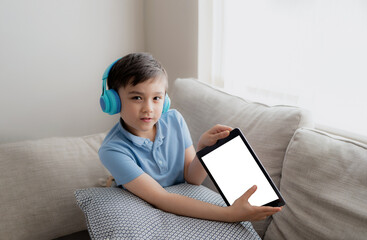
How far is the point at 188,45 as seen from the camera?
1968 millimetres

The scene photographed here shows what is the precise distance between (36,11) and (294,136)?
1512 millimetres

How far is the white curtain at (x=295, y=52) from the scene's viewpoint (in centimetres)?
124

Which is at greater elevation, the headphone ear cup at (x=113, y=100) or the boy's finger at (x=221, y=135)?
the headphone ear cup at (x=113, y=100)

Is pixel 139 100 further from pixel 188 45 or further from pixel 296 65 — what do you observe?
pixel 188 45

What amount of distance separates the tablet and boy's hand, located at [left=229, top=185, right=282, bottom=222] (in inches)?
1.1

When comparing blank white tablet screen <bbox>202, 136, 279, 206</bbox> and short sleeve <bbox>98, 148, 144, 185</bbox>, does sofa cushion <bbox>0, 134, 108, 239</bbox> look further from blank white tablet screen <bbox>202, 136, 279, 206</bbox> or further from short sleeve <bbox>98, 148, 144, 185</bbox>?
blank white tablet screen <bbox>202, 136, 279, 206</bbox>

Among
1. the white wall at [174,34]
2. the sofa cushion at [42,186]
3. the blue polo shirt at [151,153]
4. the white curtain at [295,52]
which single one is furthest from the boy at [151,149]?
the white wall at [174,34]

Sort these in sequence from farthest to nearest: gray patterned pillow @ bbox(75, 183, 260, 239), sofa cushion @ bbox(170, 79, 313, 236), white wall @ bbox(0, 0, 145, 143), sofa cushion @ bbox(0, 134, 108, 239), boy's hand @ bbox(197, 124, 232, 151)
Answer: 1. white wall @ bbox(0, 0, 145, 143)
2. sofa cushion @ bbox(0, 134, 108, 239)
3. sofa cushion @ bbox(170, 79, 313, 236)
4. boy's hand @ bbox(197, 124, 232, 151)
5. gray patterned pillow @ bbox(75, 183, 260, 239)

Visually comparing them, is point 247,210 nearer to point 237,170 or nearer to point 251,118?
point 237,170

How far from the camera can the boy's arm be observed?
913 mm

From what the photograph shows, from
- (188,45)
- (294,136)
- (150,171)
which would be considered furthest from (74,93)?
(294,136)

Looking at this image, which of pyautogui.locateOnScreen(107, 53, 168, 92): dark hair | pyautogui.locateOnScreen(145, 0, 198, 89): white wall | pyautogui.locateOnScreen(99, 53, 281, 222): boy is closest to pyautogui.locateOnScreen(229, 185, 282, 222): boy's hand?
pyautogui.locateOnScreen(99, 53, 281, 222): boy

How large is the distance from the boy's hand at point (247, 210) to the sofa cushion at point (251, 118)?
8.7 inches

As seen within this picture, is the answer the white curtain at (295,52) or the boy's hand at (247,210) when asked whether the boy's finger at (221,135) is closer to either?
the boy's hand at (247,210)
